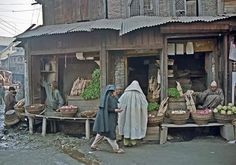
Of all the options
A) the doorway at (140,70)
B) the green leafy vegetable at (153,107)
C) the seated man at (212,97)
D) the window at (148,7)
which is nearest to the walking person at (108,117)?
the green leafy vegetable at (153,107)

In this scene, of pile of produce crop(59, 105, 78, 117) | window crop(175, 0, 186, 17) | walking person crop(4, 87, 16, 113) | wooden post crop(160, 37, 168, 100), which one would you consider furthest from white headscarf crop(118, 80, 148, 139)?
walking person crop(4, 87, 16, 113)

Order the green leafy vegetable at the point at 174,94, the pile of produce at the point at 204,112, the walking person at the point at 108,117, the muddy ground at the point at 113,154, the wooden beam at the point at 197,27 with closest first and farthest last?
1. the muddy ground at the point at 113,154
2. the walking person at the point at 108,117
3. the pile of produce at the point at 204,112
4. the wooden beam at the point at 197,27
5. the green leafy vegetable at the point at 174,94

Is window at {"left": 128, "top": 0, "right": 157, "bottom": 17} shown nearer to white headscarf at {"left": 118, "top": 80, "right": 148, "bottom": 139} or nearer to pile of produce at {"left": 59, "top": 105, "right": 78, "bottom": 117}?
white headscarf at {"left": 118, "top": 80, "right": 148, "bottom": 139}

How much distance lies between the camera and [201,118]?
34.8 ft

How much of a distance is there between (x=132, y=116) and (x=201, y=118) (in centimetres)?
225

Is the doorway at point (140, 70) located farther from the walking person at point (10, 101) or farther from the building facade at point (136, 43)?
the walking person at point (10, 101)

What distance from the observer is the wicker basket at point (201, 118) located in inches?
417

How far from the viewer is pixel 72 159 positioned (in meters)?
8.94

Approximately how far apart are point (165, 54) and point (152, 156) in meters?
3.81

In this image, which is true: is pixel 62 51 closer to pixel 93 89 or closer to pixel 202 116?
pixel 93 89

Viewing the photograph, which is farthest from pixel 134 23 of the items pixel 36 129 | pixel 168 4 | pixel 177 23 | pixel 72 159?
pixel 36 129

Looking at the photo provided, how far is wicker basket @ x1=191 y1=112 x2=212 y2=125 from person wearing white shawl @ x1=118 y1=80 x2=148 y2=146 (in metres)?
1.63

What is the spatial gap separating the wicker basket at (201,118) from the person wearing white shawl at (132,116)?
163cm

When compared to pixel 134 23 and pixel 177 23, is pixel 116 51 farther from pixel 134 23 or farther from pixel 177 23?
pixel 177 23
